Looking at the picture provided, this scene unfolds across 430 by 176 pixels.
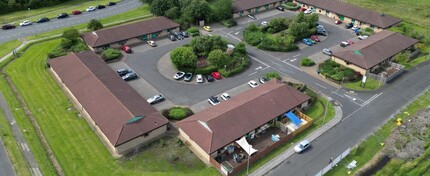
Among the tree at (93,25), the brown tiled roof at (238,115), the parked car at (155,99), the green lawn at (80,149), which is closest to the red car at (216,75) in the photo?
the brown tiled roof at (238,115)

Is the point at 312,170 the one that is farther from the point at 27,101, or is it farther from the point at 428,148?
the point at 27,101

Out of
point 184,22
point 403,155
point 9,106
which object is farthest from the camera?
point 184,22

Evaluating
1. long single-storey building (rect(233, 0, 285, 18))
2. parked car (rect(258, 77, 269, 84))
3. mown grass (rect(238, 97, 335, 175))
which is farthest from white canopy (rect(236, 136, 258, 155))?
long single-storey building (rect(233, 0, 285, 18))

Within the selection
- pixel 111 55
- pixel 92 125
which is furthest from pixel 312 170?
pixel 111 55

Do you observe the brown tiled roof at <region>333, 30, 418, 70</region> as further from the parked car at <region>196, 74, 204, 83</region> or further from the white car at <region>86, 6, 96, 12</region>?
the white car at <region>86, 6, 96, 12</region>

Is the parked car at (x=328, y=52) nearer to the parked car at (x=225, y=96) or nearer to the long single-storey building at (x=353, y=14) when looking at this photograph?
the long single-storey building at (x=353, y=14)

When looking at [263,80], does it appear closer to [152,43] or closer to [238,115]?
[238,115]
